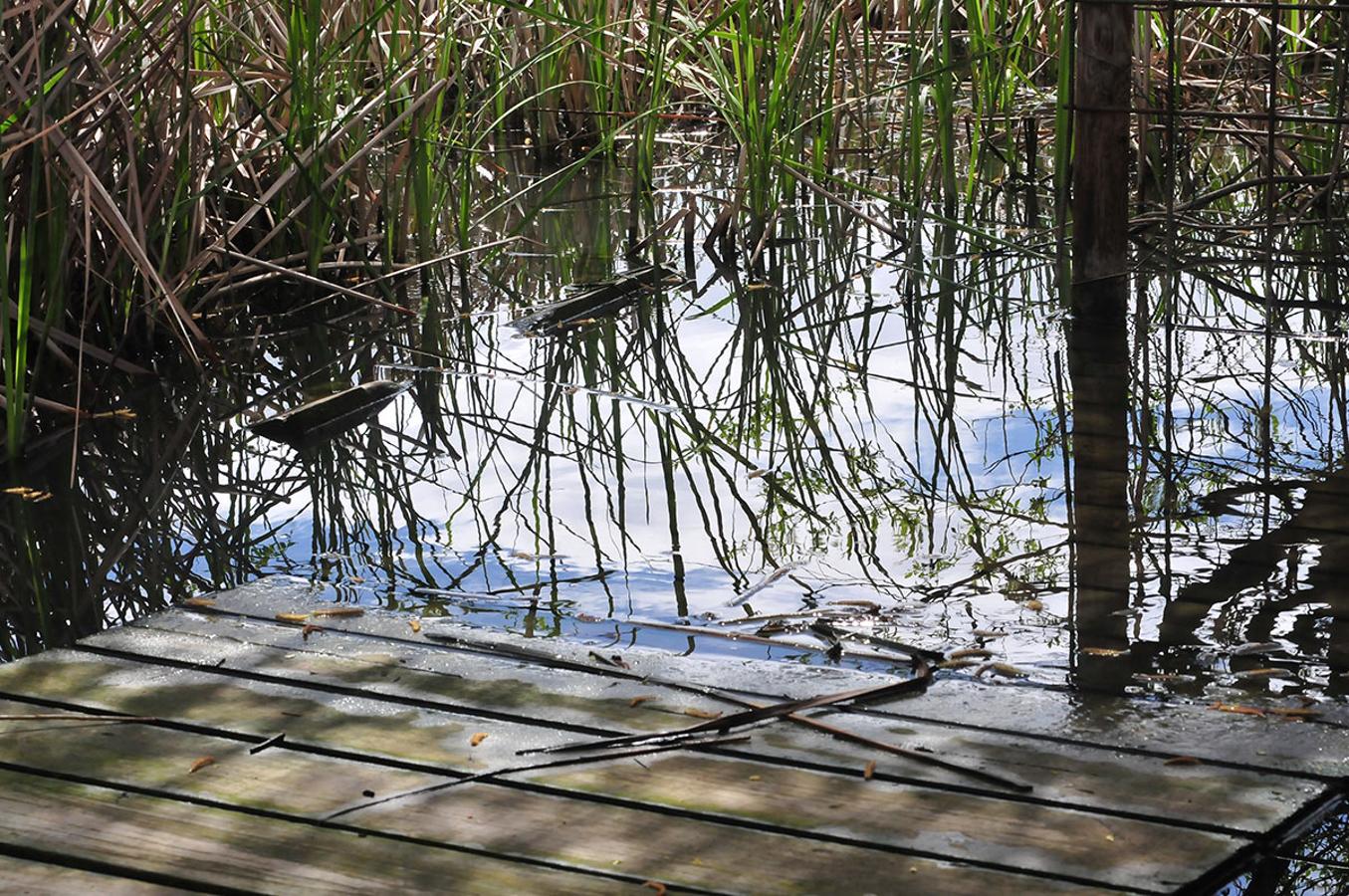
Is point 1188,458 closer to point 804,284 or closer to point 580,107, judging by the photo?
point 804,284

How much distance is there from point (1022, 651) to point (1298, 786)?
0.61m

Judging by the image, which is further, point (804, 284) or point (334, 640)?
point (804, 284)

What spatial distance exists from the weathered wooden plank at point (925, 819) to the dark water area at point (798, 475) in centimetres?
→ 12

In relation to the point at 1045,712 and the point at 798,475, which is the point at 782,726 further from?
the point at 798,475

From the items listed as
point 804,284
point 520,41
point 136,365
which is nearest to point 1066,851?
point 136,365

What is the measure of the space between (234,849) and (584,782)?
1.35 ft

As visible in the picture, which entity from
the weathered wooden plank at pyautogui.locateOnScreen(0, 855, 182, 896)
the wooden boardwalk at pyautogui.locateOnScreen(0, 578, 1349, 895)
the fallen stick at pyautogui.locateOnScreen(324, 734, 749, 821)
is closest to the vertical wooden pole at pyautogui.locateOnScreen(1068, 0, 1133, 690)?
the wooden boardwalk at pyautogui.locateOnScreen(0, 578, 1349, 895)

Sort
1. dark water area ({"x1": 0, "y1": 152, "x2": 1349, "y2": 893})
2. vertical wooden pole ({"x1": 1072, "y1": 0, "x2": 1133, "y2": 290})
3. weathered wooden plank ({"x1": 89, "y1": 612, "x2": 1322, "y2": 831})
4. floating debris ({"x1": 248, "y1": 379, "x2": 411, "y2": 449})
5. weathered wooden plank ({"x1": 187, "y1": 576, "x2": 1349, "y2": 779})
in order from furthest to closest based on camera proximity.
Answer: vertical wooden pole ({"x1": 1072, "y1": 0, "x2": 1133, "y2": 290}) → floating debris ({"x1": 248, "y1": 379, "x2": 411, "y2": 449}) → dark water area ({"x1": 0, "y1": 152, "x2": 1349, "y2": 893}) → weathered wooden plank ({"x1": 187, "y1": 576, "x2": 1349, "y2": 779}) → weathered wooden plank ({"x1": 89, "y1": 612, "x2": 1322, "y2": 831})

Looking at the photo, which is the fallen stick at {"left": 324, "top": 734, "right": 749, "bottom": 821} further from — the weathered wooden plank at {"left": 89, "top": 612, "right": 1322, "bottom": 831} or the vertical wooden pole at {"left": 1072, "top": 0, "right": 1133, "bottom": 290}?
the vertical wooden pole at {"left": 1072, "top": 0, "right": 1133, "bottom": 290}

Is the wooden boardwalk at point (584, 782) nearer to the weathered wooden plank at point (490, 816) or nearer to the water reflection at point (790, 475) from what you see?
the weathered wooden plank at point (490, 816)

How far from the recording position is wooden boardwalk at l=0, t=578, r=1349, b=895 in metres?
1.96

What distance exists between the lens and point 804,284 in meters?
5.51

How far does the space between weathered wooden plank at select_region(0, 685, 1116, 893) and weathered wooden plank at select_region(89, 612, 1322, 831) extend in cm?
21

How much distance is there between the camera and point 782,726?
2324 mm
